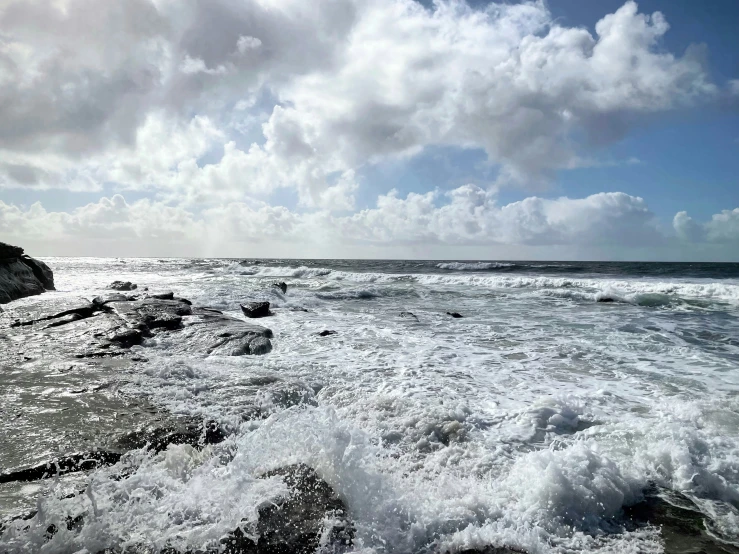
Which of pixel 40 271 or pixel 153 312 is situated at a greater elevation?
pixel 40 271

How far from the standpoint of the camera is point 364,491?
3338 mm

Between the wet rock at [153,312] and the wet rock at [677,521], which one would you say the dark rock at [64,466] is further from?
the wet rock at [153,312]

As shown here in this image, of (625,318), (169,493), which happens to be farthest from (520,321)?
(169,493)

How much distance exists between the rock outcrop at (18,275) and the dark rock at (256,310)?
825 centimetres

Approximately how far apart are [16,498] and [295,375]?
401cm

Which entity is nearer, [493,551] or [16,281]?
[493,551]

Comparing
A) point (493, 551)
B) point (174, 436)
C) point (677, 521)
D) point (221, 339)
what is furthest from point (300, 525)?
point (221, 339)

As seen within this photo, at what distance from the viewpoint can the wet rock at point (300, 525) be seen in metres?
2.70

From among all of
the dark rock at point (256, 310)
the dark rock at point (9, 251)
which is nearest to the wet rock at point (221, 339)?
the dark rock at point (256, 310)

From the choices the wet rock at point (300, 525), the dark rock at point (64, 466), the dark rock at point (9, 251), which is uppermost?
the dark rock at point (9, 251)

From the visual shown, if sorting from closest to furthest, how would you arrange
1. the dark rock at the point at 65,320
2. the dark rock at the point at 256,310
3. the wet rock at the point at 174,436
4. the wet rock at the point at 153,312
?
the wet rock at the point at 174,436
the dark rock at the point at 65,320
the wet rock at the point at 153,312
the dark rock at the point at 256,310

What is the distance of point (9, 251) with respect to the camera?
52.1 feet

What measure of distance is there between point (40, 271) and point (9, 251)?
138 inches

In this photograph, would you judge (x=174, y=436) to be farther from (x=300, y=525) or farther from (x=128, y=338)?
(x=128, y=338)
